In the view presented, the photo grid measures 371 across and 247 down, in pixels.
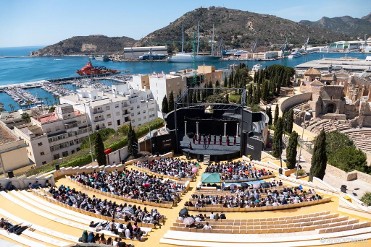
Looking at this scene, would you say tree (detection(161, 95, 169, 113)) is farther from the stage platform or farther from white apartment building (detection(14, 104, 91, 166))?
the stage platform

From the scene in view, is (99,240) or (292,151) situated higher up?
(99,240)

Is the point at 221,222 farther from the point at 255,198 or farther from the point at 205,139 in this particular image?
the point at 205,139

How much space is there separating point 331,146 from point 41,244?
40.9 meters

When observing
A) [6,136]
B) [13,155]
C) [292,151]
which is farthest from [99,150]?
[6,136]

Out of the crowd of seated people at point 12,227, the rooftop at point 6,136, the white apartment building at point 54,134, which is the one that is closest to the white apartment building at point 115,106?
the white apartment building at point 54,134

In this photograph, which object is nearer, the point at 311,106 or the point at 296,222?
the point at 296,222

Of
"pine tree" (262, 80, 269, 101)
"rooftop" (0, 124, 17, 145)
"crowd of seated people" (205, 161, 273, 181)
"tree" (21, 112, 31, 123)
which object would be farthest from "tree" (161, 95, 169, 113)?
"tree" (21, 112, 31, 123)

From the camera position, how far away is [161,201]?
79.4ft

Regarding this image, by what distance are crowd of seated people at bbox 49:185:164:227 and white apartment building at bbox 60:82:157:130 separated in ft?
121

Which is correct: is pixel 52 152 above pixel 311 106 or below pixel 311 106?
below

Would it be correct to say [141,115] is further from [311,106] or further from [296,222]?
[296,222]

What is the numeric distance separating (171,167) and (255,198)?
11782 millimetres

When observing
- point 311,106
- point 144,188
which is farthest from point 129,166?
point 311,106

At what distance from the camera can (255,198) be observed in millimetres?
23828
